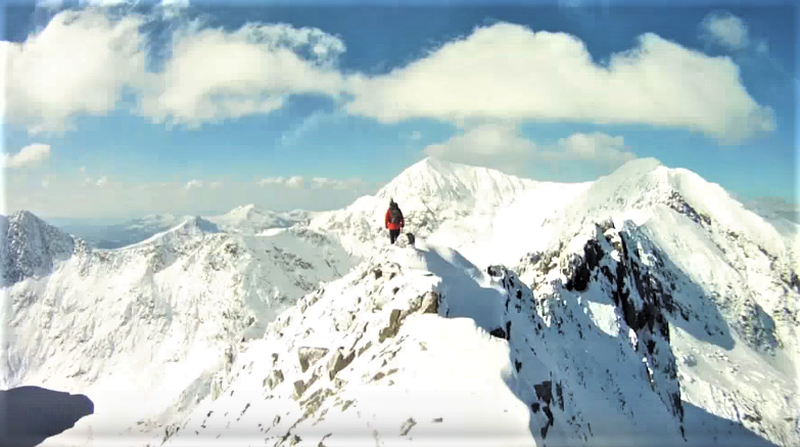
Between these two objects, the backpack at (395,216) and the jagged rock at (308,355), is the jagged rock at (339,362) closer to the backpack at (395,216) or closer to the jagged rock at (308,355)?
the jagged rock at (308,355)

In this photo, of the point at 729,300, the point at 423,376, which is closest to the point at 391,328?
the point at 423,376

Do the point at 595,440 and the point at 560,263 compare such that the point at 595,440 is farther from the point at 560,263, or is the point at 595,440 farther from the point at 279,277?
the point at 279,277

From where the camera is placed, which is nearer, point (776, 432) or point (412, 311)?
point (412, 311)

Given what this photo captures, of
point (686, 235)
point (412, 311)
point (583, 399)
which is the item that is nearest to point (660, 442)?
point (583, 399)

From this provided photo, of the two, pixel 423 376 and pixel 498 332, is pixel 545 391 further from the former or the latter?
pixel 423 376

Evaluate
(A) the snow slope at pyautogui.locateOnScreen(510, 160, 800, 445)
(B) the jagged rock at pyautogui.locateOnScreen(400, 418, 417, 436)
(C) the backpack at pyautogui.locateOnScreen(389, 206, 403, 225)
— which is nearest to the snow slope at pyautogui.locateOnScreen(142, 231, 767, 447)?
(B) the jagged rock at pyautogui.locateOnScreen(400, 418, 417, 436)

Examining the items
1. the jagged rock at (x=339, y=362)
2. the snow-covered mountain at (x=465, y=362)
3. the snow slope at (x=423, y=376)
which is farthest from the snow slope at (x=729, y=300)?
the jagged rock at (x=339, y=362)
